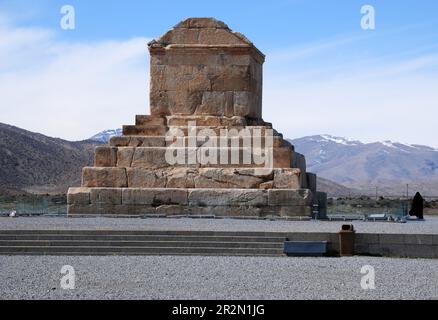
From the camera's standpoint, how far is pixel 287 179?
22266 millimetres

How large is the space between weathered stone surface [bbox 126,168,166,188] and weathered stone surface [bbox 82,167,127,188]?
192 mm

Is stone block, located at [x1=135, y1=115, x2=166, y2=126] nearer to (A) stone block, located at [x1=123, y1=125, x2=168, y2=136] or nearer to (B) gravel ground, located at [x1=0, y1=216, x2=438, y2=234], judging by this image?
(A) stone block, located at [x1=123, y1=125, x2=168, y2=136]

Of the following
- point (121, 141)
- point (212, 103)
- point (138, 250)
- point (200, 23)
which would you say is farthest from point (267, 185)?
point (138, 250)

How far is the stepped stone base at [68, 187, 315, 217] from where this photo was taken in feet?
72.2

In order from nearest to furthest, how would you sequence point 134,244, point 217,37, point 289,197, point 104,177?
point 134,244
point 289,197
point 104,177
point 217,37

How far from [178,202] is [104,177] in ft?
7.33

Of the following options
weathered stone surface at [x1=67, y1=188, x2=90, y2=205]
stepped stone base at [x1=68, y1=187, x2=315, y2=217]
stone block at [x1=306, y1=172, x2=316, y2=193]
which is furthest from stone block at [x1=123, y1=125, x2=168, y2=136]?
stone block at [x1=306, y1=172, x2=316, y2=193]

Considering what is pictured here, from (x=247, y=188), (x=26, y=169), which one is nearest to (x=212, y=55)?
(x=247, y=188)

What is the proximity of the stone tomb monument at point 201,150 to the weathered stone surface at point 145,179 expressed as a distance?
3 centimetres

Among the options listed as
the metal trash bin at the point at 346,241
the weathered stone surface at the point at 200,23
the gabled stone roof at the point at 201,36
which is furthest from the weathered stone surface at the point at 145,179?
the metal trash bin at the point at 346,241

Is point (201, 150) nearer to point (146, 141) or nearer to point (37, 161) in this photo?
point (146, 141)
